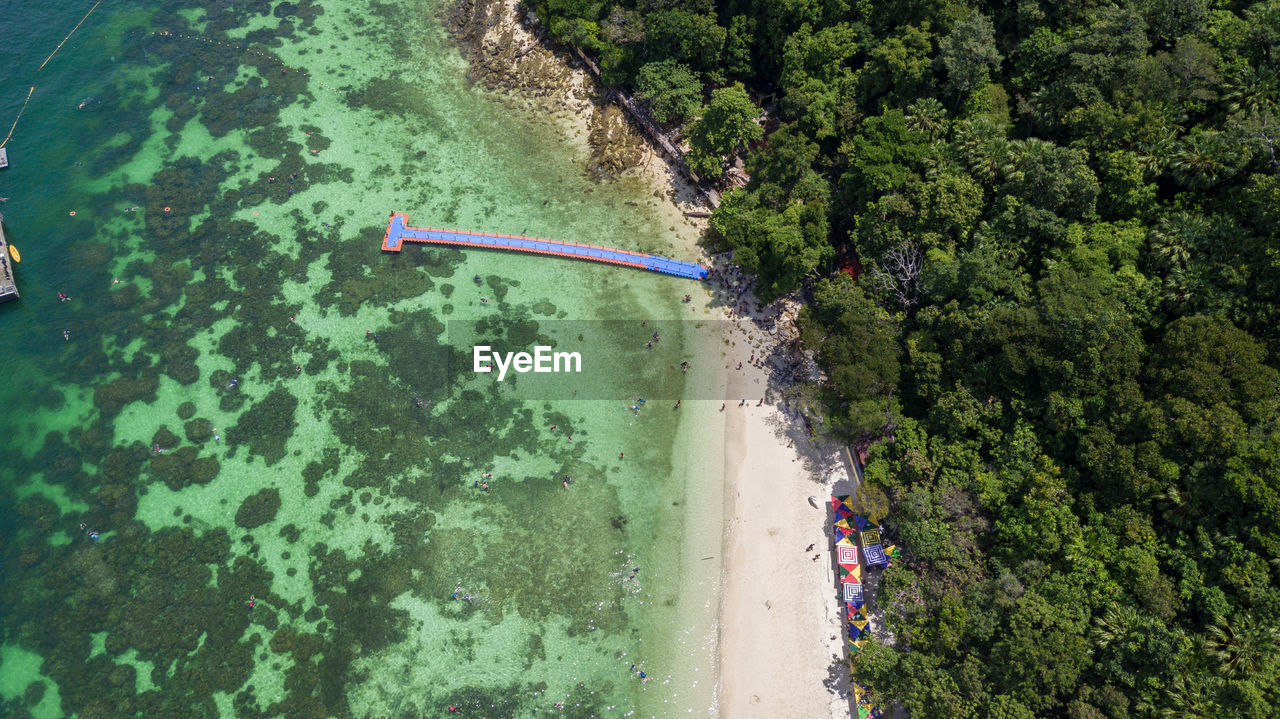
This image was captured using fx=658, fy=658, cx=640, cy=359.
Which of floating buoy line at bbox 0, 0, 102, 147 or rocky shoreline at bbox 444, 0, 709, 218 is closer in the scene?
rocky shoreline at bbox 444, 0, 709, 218

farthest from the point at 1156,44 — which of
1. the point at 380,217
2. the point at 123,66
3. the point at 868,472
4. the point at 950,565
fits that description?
the point at 123,66

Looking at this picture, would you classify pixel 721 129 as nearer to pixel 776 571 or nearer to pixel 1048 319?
pixel 1048 319

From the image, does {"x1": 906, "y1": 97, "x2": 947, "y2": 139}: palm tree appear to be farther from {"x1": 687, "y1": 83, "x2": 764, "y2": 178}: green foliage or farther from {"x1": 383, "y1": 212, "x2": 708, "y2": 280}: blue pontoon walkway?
{"x1": 383, "y1": 212, "x2": 708, "y2": 280}: blue pontoon walkway

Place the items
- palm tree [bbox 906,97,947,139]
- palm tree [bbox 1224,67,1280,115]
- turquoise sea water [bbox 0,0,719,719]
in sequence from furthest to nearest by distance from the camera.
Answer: palm tree [bbox 906,97,947,139] → turquoise sea water [bbox 0,0,719,719] → palm tree [bbox 1224,67,1280,115]

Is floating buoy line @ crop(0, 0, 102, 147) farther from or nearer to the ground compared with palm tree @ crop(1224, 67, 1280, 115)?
nearer to the ground

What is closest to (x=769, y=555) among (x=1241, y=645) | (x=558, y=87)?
(x=1241, y=645)

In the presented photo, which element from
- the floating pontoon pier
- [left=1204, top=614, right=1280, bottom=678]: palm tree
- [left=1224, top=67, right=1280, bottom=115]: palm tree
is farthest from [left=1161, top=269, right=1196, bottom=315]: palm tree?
the floating pontoon pier
